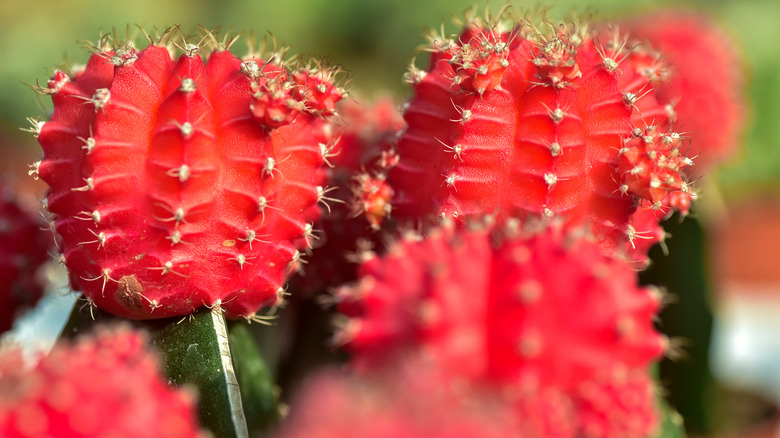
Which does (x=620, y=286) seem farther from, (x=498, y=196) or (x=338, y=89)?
(x=338, y=89)

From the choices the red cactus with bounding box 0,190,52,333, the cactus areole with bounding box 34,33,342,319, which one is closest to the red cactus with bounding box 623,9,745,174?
the cactus areole with bounding box 34,33,342,319

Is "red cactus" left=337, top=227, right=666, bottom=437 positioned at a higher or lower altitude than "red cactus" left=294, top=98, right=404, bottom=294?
higher

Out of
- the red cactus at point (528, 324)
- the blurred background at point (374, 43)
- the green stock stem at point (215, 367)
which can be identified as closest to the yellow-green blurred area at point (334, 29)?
the blurred background at point (374, 43)

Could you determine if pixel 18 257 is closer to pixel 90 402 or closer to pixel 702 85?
pixel 90 402

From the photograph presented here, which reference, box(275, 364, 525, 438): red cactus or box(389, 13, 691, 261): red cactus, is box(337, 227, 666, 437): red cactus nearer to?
box(275, 364, 525, 438): red cactus

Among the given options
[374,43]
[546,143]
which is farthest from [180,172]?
[374,43]

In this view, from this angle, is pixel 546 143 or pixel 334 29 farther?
pixel 334 29
